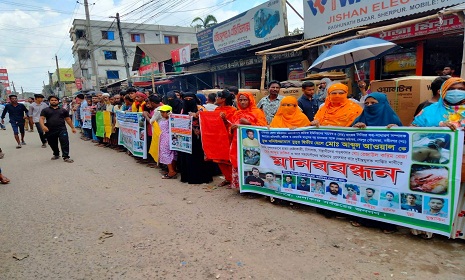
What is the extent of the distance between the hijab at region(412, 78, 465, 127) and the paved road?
1150 millimetres

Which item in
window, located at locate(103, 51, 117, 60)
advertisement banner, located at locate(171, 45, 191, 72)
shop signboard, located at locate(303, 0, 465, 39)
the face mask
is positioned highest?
window, located at locate(103, 51, 117, 60)

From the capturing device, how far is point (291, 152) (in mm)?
3732

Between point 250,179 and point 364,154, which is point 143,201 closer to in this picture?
point 250,179

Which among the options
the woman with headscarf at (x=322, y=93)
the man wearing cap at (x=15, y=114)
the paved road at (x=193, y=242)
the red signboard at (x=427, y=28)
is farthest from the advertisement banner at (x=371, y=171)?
the man wearing cap at (x=15, y=114)

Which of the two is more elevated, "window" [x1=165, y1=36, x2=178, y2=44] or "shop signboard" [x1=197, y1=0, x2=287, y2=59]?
"window" [x1=165, y1=36, x2=178, y2=44]

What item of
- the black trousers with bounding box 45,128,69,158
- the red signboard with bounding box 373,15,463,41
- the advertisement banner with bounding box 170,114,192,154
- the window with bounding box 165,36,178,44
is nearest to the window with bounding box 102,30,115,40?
the window with bounding box 165,36,178,44

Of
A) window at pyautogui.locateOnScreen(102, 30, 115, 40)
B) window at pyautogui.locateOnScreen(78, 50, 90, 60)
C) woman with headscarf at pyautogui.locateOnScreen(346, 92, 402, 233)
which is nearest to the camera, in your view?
woman with headscarf at pyautogui.locateOnScreen(346, 92, 402, 233)

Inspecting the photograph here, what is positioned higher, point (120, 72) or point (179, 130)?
point (120, 72)

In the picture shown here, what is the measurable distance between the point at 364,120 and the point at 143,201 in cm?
325

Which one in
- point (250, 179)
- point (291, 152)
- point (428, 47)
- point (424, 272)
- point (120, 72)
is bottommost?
point (424, 272)

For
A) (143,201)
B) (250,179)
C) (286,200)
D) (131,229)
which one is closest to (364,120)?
(286,200)

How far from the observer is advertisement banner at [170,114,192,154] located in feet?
17.4

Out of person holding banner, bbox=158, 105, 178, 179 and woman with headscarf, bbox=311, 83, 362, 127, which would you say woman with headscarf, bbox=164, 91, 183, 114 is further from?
Result: woman with headscarf, bbox=311, 83, 362, 127

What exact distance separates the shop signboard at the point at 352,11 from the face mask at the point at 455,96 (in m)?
4.81
